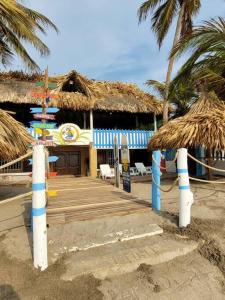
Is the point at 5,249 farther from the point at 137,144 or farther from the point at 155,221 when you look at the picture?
the point at 137,144

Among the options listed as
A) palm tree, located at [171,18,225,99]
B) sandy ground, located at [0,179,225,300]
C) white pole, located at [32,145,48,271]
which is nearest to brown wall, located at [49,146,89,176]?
palm tree, located at [171,18,225,99]

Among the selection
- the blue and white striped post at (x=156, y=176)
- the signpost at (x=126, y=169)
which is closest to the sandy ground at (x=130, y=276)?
the blue and white striped post at (x=156, y=176)

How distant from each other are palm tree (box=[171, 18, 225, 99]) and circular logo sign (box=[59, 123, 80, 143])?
6151 mm

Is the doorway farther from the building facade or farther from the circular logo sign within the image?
the circular logo sign

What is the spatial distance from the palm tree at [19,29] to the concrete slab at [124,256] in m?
7.42

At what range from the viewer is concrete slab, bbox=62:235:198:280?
3338 mm

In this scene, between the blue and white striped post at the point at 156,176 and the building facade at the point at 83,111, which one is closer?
the blue and white striped post at the point at 156,176

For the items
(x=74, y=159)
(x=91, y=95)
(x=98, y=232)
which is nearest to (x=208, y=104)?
(x=91, y=95)

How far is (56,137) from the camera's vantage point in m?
13.7

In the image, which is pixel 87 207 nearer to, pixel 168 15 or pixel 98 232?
pixel 98 232

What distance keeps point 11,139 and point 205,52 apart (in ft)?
22.3

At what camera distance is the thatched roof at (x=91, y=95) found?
45.8 ft

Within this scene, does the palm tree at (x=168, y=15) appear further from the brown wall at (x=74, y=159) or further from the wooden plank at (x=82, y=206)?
the wooden plank at (x=82, y=206)

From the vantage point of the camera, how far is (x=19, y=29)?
873 centimetres
